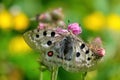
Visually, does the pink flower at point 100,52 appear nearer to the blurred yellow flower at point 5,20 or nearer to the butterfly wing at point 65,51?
the butterfly wing at point 65,51

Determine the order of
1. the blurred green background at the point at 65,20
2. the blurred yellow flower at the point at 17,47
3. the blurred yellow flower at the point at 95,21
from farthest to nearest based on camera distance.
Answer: the blurred yellow flower at the point at 95,21
the blurred yellow flower at the point at 17,47
the blurred green background at the point at 65,20

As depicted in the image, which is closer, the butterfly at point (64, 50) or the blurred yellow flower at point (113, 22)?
A: the butterfly at point (64, 50)

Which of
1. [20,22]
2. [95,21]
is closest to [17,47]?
[20,22]

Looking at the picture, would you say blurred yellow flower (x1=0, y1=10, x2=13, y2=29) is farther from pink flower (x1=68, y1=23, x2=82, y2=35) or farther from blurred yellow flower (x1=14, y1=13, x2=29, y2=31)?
pink flower (x1=68, y1=23, x2=82, y2=35)

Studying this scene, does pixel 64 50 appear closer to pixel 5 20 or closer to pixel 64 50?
pixel 64 50

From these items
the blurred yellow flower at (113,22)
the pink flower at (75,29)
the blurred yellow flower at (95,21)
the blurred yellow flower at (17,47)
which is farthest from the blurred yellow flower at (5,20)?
the pink flower at (75,29)

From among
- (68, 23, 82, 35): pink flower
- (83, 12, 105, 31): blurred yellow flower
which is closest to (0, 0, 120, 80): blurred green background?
(83, 12, 105, 31): blurred yellow flower
